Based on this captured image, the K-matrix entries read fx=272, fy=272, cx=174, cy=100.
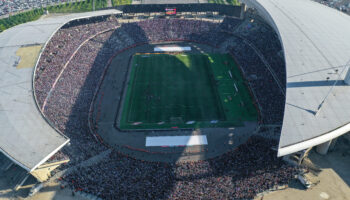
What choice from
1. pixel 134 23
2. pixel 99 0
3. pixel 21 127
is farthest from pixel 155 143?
pixel 99 0

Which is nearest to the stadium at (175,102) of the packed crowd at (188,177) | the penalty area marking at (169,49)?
the packed crowd at (188,177)

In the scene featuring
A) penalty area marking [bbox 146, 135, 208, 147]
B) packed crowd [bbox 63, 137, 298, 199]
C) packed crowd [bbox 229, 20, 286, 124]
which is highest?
packed crowd [bbox 229, 20, 286, 124]

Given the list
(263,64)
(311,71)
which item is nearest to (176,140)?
(311,71)

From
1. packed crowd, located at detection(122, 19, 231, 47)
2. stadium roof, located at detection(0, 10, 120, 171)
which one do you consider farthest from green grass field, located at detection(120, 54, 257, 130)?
stadium roof, located at detection(0, 10, 120, 171)

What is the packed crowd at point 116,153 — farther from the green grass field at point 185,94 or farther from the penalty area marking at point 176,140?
the penalty area marking at point 176,140

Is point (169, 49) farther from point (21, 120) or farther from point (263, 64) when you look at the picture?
point (21, 120)

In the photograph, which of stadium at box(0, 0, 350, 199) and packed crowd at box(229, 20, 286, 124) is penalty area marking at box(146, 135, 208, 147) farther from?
packed crowd at box(229, 20, 286, 124)
